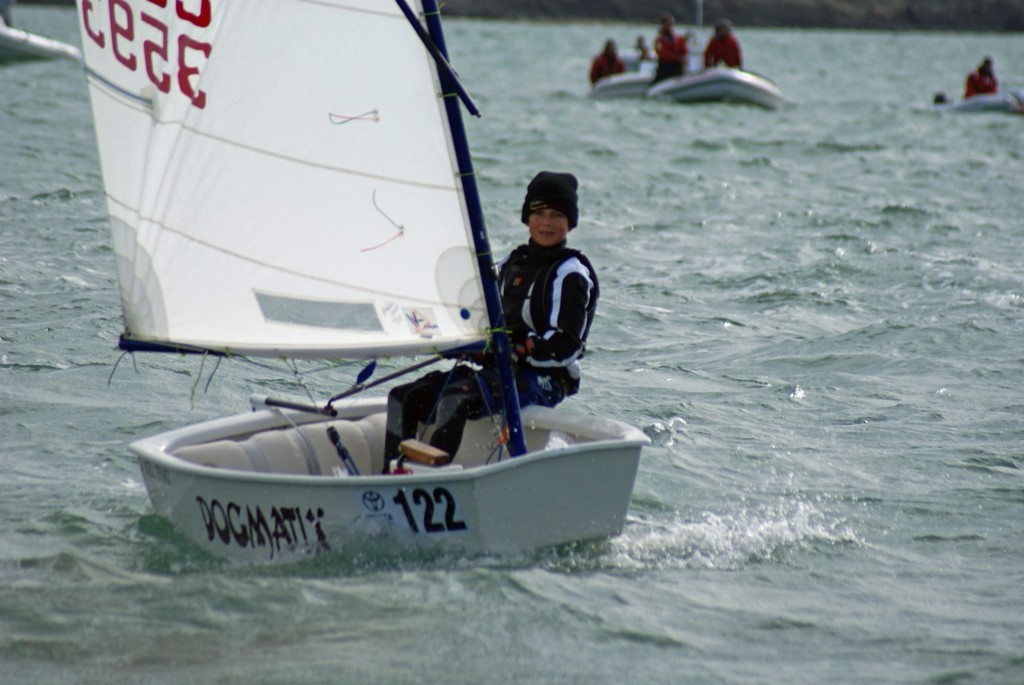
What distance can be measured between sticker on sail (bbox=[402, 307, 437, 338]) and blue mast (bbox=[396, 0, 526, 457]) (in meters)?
0.18

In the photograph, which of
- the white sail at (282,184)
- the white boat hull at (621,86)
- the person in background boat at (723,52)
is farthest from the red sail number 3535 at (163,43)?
the person in background boat at (723,52)

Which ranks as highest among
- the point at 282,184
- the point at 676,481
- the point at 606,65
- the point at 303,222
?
the point at 282,184

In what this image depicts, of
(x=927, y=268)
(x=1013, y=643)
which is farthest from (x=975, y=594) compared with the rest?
(x=927, y=268)

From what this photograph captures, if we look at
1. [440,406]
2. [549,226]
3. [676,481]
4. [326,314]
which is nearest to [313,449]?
[440,406]

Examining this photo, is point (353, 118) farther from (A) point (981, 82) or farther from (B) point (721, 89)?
(A) point (981, 82)

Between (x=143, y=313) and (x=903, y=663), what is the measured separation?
2524 millimetres

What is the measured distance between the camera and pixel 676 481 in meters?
5.77

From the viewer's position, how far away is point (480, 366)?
5.14 metres

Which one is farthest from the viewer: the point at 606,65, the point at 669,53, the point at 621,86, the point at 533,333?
the point at 606,65

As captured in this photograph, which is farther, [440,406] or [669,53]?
[669,53]

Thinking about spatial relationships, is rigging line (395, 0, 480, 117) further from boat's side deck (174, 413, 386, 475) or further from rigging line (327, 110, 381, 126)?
boat's side deck (174, 413, 386, 475)

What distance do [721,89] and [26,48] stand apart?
440 inches

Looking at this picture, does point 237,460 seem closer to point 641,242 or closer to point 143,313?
point 143,313

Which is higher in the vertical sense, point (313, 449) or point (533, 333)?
point (533, 333)
